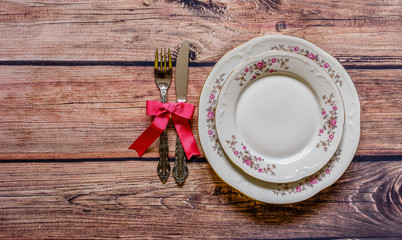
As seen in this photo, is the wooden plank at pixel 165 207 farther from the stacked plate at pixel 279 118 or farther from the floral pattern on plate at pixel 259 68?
the floral pattern on plate at pixel 259 68

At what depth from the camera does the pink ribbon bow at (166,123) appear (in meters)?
0.69

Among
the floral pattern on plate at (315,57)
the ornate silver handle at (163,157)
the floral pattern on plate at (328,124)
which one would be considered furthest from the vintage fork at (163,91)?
the floral pattern on plate at (328,124)

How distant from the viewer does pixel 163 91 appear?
0.71 m

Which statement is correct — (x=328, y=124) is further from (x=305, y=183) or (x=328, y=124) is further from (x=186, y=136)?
(x=186, y=136)

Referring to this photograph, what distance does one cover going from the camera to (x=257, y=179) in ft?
2.22

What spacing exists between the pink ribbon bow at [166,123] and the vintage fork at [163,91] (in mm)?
24

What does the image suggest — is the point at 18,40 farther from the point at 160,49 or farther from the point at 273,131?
the point at 273,131

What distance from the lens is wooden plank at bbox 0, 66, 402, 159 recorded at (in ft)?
2.39

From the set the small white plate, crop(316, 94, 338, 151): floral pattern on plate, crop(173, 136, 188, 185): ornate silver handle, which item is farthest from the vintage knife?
crop(316, 94, 338, 151): floral pattern on plate

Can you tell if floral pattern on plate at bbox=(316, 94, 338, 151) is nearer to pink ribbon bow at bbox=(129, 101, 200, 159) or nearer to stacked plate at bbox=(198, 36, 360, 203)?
stacked plate at bbox=(198, 36, 360, 203)

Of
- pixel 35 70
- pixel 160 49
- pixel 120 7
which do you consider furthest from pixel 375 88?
pixel 35 70

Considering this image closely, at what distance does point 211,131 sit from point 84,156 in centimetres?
34

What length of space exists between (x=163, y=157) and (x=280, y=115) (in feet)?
1.01

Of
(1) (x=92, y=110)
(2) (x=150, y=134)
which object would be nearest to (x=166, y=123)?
(2) (x=150, y=134)
